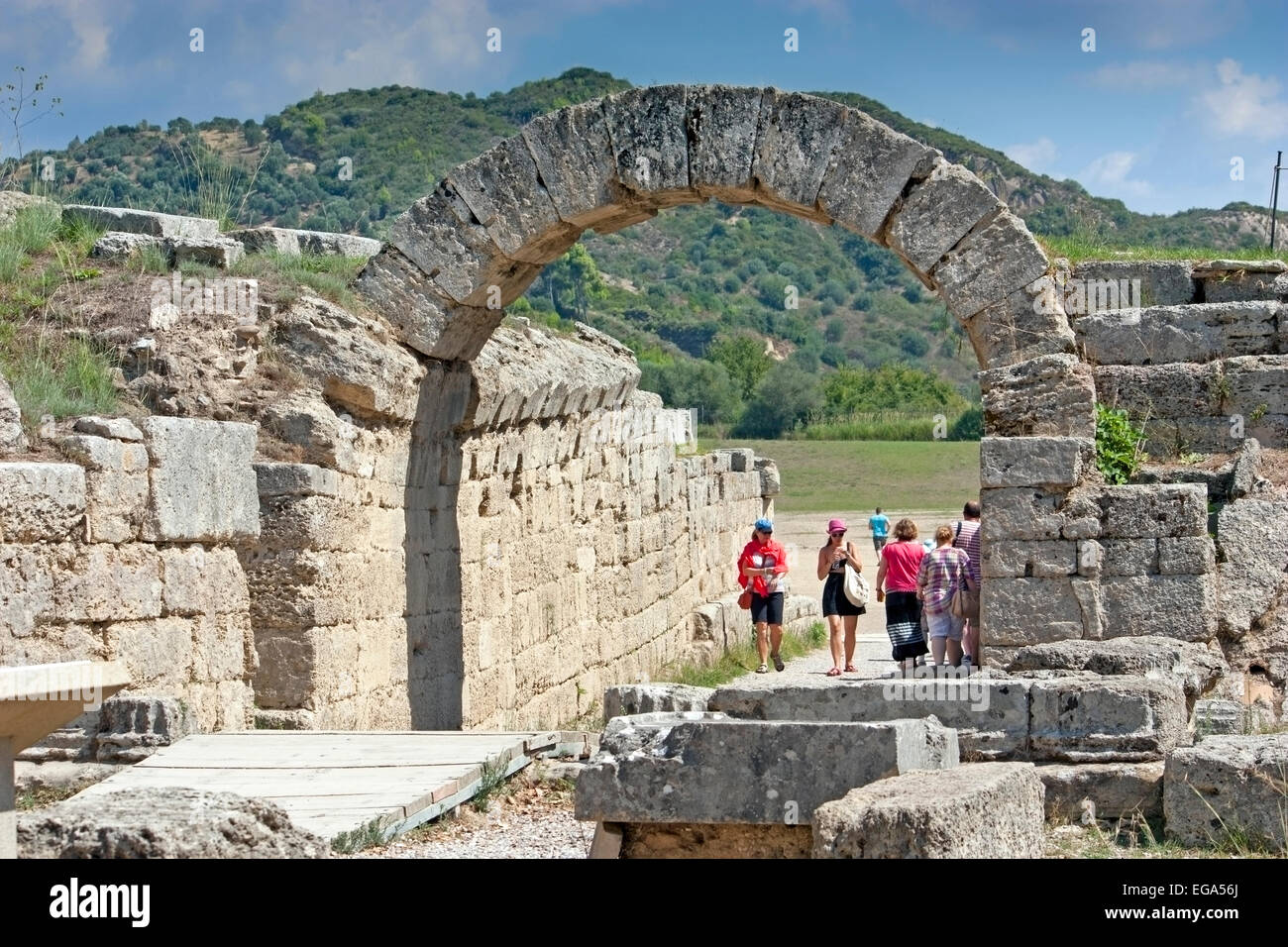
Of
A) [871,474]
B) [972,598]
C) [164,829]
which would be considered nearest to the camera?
[164,829]

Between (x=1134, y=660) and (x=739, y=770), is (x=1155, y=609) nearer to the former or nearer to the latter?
(x=1134, y=660)

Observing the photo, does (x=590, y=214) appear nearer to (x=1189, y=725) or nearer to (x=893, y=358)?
(x=1189, y=725)

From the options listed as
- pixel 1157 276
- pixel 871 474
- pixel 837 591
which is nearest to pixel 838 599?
pixel 837 591

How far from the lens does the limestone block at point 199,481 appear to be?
24.9 feet

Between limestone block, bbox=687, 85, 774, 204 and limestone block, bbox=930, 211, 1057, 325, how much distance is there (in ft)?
4.31

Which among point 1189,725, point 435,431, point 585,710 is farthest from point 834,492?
point 1189,725

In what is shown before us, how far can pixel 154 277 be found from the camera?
961 centimetres

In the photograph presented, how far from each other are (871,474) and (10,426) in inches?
1361

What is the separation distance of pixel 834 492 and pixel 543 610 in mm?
26969

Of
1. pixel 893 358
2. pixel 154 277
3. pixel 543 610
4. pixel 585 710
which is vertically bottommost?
pixel 585 710

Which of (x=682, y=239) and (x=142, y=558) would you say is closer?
(x=142, y=558)

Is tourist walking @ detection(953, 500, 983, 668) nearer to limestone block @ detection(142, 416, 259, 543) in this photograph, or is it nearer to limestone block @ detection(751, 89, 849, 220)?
limestone block @ detection(751, 89, 849, 220)

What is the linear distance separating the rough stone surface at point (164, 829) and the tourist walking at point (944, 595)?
21.7 feet

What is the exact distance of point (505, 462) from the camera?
39.4ft
